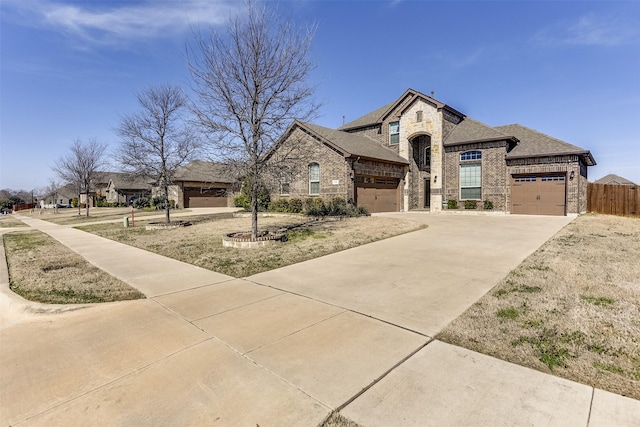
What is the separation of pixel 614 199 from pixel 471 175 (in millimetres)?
8356

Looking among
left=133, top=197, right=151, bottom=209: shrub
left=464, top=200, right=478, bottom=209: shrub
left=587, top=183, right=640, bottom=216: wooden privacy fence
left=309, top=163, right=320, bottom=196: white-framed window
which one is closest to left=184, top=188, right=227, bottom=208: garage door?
left=133, top=197, right=151, bottom=209: shrub

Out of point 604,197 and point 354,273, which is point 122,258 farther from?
point 604,197

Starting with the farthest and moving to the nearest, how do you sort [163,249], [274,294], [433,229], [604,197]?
[604,197] → [433,229] → [163,249] → [274,294]

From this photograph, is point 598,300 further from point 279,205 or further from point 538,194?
point 279,205

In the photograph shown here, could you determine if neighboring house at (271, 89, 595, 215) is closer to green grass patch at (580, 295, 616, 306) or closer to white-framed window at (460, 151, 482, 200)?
white-framed window at (460, 151, 482, 200)

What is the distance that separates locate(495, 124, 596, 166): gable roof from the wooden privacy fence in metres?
2.04

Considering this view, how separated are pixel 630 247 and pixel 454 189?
13498 mm

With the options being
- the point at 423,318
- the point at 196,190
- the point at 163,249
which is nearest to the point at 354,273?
the point at 423,318

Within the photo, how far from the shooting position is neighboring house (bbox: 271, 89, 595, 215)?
19.0 metres

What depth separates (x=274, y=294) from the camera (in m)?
5.46

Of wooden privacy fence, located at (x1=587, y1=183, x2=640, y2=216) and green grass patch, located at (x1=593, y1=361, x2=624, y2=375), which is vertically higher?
wooden privacy fence, located at (x1=587, y1=183, x2=640, y2=216)

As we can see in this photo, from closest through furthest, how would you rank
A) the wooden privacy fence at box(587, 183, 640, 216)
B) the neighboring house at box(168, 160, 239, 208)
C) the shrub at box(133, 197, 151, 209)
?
1. the wooden privacy fence at box(587, 183, 640, 216)
2. the neighboring house at box(168, 160, 239, 208)
3. the shrub at box(133, 197, 151, 209)

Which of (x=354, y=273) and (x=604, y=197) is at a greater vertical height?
(x=604, y=197)

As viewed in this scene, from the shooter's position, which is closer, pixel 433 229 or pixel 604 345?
pixel 604 345
